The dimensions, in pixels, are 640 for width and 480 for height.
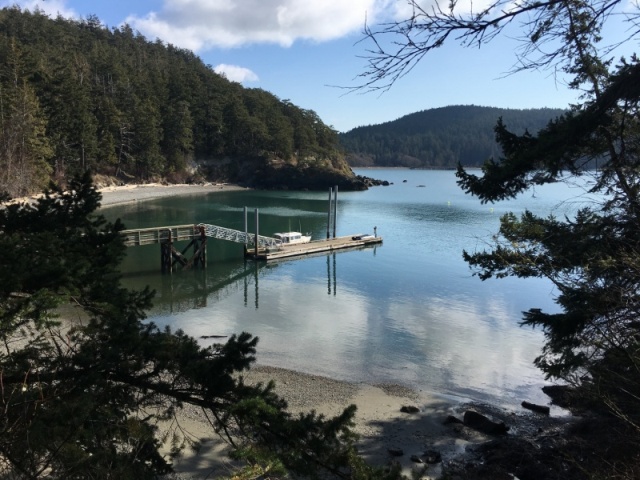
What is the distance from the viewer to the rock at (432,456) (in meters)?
9.73

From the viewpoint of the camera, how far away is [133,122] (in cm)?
Answer: 7488

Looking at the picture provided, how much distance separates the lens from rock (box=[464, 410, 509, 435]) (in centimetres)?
1112

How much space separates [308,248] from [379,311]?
12593 mm

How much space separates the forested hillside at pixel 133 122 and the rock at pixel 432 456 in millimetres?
45029

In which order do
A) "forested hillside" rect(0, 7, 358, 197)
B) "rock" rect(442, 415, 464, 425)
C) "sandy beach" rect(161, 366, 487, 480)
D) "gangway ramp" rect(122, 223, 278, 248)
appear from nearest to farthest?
"sandy beach" rect(161, 366, 487, 480) < "rock" rect(442, 415, 464, 425) < "gangway ramp" rect(122, 223, 278, 248) < "forested hillside" rect(0, 7, 358, 197)

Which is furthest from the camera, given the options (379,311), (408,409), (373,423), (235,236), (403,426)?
(235,236)

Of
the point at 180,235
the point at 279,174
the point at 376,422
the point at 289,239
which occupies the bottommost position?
the point at 376,422

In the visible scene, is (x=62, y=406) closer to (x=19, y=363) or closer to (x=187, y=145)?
(x=19, y=363)

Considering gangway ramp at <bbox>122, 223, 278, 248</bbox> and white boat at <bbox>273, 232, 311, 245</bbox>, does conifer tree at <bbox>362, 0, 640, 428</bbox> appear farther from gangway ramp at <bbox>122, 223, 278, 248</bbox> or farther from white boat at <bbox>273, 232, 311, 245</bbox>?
white boat at <bbox>273, 232, 311, 245</bbox>

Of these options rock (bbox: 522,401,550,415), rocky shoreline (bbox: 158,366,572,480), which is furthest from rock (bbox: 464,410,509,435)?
rock (bbox: 522,401,550,415)

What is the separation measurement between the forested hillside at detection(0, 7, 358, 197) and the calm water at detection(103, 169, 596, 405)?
29111 millimetres

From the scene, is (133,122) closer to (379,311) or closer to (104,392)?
(379,311)

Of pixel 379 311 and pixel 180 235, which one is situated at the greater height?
pixel 180 235

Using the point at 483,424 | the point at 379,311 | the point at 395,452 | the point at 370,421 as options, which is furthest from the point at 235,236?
the point at 395,452
